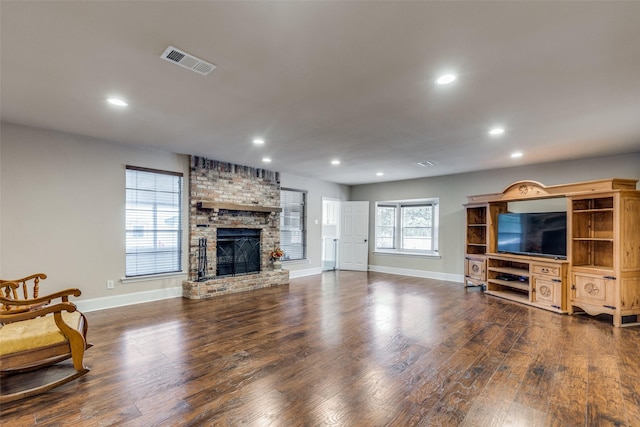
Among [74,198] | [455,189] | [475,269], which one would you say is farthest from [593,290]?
[74,198]

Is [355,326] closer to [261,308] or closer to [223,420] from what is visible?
[261,308]

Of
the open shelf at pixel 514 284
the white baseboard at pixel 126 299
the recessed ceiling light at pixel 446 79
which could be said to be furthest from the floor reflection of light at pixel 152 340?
the open shelf at pixel 514 284

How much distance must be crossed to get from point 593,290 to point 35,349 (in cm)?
646

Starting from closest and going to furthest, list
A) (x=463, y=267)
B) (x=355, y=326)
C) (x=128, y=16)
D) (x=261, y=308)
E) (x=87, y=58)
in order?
(x=128, y=16) < (x=87, y=58) < (x=355, y=326) < (x=261, y=308) < (x=463, y=267)

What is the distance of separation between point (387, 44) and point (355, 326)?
3172mm

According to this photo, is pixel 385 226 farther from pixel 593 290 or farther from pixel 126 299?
pixel 126 299

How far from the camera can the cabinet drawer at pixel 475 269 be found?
20.2ft

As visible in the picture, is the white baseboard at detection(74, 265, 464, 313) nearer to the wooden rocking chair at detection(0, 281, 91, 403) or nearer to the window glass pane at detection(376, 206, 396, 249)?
the window glass pane at detection(376, 206, 396, 249)

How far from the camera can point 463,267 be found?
23.4 ft

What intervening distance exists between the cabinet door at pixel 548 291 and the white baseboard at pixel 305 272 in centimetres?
485

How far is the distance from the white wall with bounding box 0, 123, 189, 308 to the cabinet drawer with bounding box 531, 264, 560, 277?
250 inches

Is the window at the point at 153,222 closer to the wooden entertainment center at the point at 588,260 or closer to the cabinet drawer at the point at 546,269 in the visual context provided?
the wooden entertainment center at the point at 588,260

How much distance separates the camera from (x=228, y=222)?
632 centimetres

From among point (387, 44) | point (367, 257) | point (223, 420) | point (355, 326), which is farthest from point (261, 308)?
point (367, 257)
